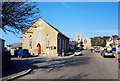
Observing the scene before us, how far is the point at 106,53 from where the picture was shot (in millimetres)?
23453

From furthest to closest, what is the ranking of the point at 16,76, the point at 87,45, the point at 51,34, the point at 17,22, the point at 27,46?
the point at 87,45, the point at 27,46, the point at 51,34, the point at 17,22, the point at 16,76

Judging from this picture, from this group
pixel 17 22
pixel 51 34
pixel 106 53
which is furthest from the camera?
pixel 51 34

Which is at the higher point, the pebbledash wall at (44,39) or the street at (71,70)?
the pebbledash wall at (44,39)

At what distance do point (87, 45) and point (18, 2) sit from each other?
4194 inches

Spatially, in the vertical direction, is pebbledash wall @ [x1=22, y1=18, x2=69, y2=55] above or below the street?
above

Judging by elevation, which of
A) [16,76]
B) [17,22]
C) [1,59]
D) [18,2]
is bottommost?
[16,76]

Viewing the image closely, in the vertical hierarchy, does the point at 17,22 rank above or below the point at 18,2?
below

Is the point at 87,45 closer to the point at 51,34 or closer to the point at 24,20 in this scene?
the point at 51,34

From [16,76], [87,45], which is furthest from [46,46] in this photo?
[87,45]

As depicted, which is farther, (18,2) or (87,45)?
(87,45)

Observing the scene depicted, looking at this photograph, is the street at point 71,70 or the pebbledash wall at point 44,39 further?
the pebbledash wall at point 44,39

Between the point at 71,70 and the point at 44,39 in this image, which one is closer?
the point at 71,70

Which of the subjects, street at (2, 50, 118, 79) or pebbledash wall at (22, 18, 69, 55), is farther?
pebbledash wall at (22, 18, 69, 55)

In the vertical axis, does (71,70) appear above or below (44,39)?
below
